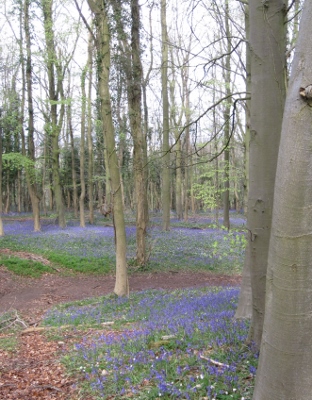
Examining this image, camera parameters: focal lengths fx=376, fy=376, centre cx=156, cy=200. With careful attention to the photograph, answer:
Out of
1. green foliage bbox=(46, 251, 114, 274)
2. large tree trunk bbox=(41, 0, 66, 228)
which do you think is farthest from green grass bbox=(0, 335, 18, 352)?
large tree trunk bbox=(41, 0, 66, 228)

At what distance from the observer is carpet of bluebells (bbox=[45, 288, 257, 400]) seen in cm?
341

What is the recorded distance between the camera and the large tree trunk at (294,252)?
86.3 inches

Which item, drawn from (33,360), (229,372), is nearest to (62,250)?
(33,360)

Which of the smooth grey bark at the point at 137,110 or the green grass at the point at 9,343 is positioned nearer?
the green grass at the point at 9,343

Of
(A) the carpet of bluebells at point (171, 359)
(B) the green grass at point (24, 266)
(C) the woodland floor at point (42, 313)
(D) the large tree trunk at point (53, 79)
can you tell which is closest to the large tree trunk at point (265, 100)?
(A) the carpet of bluebells at point (171, 359)

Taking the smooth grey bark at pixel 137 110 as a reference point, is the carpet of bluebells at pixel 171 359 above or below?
below

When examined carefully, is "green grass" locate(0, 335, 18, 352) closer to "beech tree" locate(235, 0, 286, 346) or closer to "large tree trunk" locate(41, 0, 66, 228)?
"beech tree" locate(235, 0, 286, 346)

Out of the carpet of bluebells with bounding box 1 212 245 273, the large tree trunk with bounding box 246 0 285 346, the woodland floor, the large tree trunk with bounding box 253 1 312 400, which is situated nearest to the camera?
the large tree trunk with bounding box 253 1 312 400

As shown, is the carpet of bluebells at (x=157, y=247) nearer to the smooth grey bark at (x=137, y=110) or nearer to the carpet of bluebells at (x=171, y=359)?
the smooth grey bark at (x=137, y=110)

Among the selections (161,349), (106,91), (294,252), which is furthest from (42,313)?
(294,252)

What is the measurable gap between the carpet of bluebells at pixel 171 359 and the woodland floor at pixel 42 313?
0.29 metres

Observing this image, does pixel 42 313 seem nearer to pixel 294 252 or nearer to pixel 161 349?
pixel 161 349

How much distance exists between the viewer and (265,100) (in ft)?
11.8

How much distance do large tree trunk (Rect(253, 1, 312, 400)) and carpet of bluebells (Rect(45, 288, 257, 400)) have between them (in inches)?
36.1
